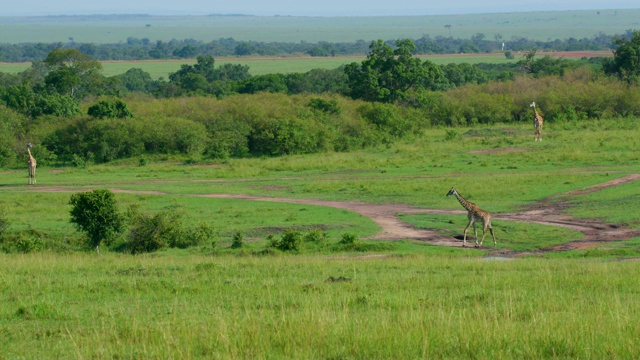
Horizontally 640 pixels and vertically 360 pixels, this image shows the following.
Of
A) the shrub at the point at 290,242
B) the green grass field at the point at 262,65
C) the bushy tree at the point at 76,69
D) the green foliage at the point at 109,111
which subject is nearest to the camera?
the shrub at the point at 290,242

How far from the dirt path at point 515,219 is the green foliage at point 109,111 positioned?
45.3 feet

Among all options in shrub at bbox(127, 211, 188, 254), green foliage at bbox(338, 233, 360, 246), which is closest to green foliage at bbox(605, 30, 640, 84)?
green foliage at bbox(338, 233, 360, 246)

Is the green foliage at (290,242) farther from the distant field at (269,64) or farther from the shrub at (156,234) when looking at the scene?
the distant field at (269,64)

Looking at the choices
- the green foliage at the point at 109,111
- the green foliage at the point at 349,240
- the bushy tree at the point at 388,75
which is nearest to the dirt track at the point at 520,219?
the green foliage at the point at 349,240

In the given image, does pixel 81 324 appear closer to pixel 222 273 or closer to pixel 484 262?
pixel 222 273

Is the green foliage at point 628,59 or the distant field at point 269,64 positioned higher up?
the green foliage at point 628,59

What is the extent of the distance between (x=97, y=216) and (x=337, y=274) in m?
8.51

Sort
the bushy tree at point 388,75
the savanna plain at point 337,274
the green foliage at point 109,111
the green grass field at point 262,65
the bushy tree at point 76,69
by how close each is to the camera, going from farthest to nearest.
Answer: the green grass field at point 262,65 → the bushy tree at point 76,69 → the bushy tree at point 388,75 → the green foliage at point 109,111 → the savanna plain at point 337,274

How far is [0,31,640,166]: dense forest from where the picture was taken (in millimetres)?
40438

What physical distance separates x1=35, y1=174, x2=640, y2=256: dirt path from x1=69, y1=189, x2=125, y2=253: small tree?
6044 mm

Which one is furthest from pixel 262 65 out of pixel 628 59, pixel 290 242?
pixel 290 242

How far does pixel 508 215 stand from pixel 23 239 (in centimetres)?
1233

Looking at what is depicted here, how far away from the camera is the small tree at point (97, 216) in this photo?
20812 millimetres

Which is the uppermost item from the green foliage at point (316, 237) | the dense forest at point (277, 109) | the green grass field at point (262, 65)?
the green foliage at point (316, 237)
